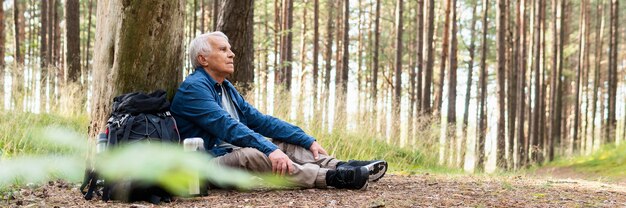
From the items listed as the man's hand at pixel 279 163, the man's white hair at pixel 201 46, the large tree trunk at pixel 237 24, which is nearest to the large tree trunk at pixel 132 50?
the man's white hair at pixel 201 46

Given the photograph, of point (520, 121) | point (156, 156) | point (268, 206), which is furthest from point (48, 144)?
point (520, 121)

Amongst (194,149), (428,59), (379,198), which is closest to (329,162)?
(379,198)

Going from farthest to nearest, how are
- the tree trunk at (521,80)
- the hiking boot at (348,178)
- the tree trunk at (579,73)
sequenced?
the tree trunk at (579,73), the tree trunk at (521,80), the hiking boot at (348,178)

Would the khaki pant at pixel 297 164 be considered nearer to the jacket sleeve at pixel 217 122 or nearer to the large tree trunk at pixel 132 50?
the jacket sleeve at pixel 217 122

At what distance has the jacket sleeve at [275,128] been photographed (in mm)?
4871

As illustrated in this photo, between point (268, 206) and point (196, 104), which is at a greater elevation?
point (196, 104)

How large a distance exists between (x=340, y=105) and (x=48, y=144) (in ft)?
18.1

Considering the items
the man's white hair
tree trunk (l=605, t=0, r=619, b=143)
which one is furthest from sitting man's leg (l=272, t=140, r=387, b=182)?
tree trunk (l=605, t=0, r=619, b=143)

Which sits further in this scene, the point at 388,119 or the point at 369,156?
the point at 388,119

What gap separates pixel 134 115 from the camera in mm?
3984

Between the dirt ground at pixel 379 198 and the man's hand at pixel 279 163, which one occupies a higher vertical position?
the man's hand at pixel 279 163

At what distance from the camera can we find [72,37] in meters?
12.8

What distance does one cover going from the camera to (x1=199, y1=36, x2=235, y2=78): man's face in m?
4.50

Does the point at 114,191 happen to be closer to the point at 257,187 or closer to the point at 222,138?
the point at 222,138
